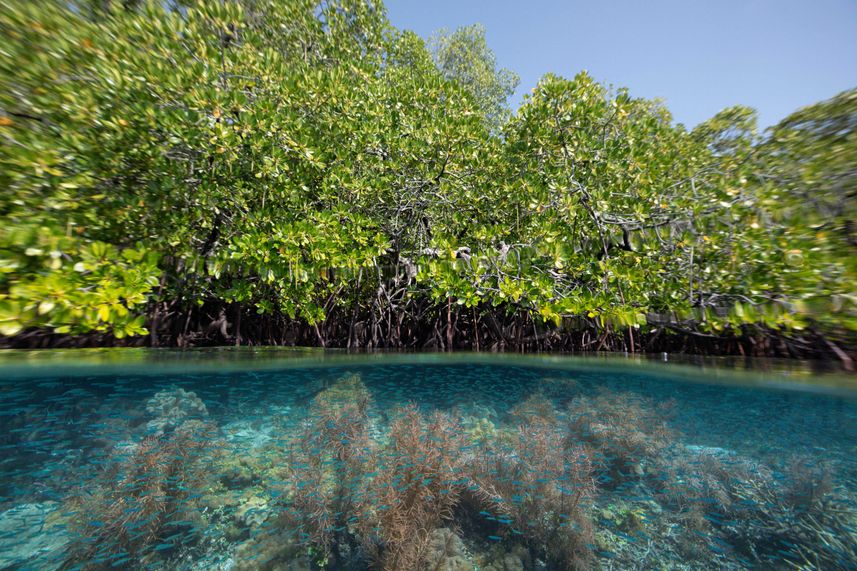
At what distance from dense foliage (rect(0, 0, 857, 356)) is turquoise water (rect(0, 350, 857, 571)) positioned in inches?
63.4

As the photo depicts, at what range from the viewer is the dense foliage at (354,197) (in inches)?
179

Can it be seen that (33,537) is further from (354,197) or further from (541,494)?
(354,197)

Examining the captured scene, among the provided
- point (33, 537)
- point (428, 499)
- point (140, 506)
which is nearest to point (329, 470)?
point (428, 499)

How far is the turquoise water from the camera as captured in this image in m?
3.47

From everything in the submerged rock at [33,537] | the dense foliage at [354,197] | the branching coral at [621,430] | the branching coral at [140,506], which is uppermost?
the dense foliage at [354,197]

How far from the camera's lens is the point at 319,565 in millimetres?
3232

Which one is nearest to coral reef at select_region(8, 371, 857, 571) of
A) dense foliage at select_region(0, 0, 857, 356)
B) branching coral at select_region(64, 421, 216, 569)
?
branching coral at select_region(64, 421, 216, 569)

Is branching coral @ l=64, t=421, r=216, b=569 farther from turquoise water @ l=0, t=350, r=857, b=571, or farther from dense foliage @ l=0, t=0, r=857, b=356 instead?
dense foliage @ l=0, t=0, r=857, b=356

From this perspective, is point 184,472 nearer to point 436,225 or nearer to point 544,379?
point 544,379

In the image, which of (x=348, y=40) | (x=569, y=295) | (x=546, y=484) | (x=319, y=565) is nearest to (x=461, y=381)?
(x=569, y=295)

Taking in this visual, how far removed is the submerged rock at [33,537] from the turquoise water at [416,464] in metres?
0.02

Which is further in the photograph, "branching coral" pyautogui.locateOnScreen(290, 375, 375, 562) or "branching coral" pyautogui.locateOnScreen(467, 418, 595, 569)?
"branching coral" pyautogui.locateOnScreen(467, 418, 595, 569)

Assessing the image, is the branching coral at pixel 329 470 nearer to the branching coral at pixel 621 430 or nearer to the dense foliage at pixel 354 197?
the dense foliage at pixel 354 197

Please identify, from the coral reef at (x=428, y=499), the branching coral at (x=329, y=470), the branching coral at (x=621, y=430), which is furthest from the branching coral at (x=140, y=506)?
the branching coral at (x=621, y=430)
